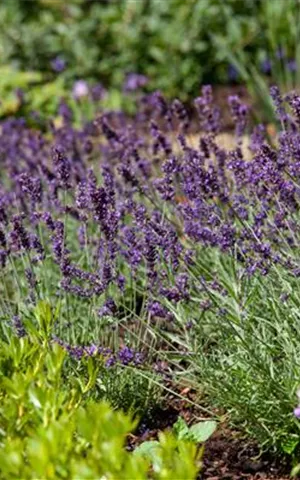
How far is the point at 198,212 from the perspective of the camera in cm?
377

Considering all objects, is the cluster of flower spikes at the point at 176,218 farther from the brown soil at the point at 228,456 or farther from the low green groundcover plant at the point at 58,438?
the low green groundcover plant at the point at 58,438

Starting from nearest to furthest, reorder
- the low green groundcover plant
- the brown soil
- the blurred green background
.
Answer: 1. the low green groundcover plant
2. the brown soil
3. the blurred green background

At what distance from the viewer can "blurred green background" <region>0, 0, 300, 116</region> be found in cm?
860

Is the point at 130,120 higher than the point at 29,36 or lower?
lower

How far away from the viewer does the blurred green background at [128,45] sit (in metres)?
8.60

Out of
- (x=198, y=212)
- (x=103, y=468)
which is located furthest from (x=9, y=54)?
(x=103, y=468)

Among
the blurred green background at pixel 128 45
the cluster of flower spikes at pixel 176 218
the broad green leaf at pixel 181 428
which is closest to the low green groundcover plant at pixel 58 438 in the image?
the broad green leaf at pixel 181 428

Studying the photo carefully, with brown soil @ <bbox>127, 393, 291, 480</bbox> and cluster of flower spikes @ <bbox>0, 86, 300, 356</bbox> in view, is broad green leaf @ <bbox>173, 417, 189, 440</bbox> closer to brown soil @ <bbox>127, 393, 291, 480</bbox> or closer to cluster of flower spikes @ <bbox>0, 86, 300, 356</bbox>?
brown soil @ <bbox>127, 393, 291, 480</bbox>

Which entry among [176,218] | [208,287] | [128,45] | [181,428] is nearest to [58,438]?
[181,428]

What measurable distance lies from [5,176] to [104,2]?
3741 mm

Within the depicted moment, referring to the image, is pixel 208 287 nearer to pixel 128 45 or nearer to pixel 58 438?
pixel 58 438

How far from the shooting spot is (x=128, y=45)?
896 centimetres

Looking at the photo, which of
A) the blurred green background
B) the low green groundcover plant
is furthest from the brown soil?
the blurred green background

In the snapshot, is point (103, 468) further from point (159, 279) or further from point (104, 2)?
point (104, 2)
